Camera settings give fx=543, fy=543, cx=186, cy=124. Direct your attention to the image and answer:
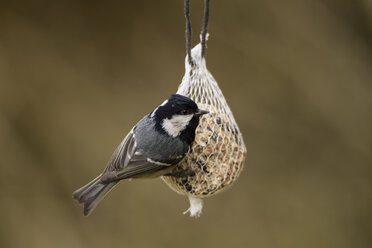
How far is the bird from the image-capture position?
2.39 metres

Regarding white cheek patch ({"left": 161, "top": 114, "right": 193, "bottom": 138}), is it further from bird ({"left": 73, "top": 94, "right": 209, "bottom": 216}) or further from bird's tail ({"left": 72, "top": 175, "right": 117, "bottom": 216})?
bird's tail ({"left": 72, "top": 175, "right": 117, "bottom": 216})

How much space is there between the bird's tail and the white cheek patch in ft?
1.32

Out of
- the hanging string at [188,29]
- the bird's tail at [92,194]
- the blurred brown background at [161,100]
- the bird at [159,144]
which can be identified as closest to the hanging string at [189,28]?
the hanging string at [188,29]

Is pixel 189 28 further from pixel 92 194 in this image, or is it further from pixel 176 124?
pixel 92 194

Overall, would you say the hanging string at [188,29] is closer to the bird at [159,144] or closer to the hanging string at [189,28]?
the hanging string at [189,28]

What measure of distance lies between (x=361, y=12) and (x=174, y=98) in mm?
1835

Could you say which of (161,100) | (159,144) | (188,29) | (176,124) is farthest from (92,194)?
(161,100)

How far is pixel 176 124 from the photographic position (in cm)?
242

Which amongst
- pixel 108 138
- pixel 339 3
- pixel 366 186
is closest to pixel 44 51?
pixel 108 138

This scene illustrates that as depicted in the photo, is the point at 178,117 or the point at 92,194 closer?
the point at 178,117

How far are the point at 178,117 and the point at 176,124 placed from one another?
5cm

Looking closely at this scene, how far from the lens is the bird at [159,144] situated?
2.39 m

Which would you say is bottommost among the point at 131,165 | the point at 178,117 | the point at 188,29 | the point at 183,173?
the point at 183,173

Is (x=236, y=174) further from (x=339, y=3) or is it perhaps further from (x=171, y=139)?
(x=339, y=3)
